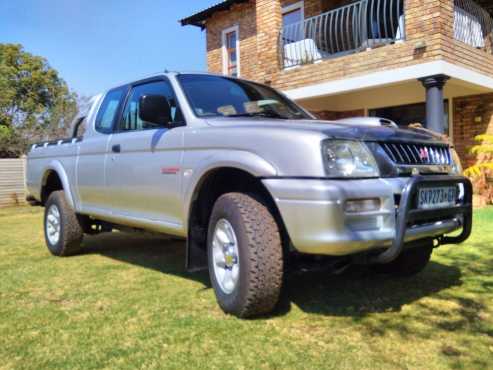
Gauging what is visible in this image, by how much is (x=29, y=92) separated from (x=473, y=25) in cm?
2814

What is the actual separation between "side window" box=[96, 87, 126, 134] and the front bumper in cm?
250

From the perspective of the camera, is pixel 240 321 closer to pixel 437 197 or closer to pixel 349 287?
pixel 349 287

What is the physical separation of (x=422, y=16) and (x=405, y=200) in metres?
7.56

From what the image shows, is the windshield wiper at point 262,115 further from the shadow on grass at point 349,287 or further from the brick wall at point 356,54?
the brick wall at point 356,54

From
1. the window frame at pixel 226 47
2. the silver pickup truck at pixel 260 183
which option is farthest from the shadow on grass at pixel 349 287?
the window frame at pixel 226 47

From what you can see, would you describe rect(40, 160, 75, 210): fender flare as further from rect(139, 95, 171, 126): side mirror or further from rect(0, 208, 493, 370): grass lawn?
rect(139, 95, 171, 126): side mirror

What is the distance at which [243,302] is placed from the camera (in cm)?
321

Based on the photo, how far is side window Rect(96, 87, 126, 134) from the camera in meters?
4.99

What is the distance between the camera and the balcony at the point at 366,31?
10328 mm

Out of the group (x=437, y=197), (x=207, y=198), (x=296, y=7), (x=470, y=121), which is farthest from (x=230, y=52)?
(x=437, y=197)

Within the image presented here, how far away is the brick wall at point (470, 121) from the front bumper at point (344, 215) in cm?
899

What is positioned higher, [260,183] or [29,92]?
[29,92]

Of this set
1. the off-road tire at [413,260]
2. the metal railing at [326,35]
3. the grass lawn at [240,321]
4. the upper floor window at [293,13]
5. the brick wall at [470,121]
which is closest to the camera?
the grass lawn at [240,321]

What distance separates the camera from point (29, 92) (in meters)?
31.8
